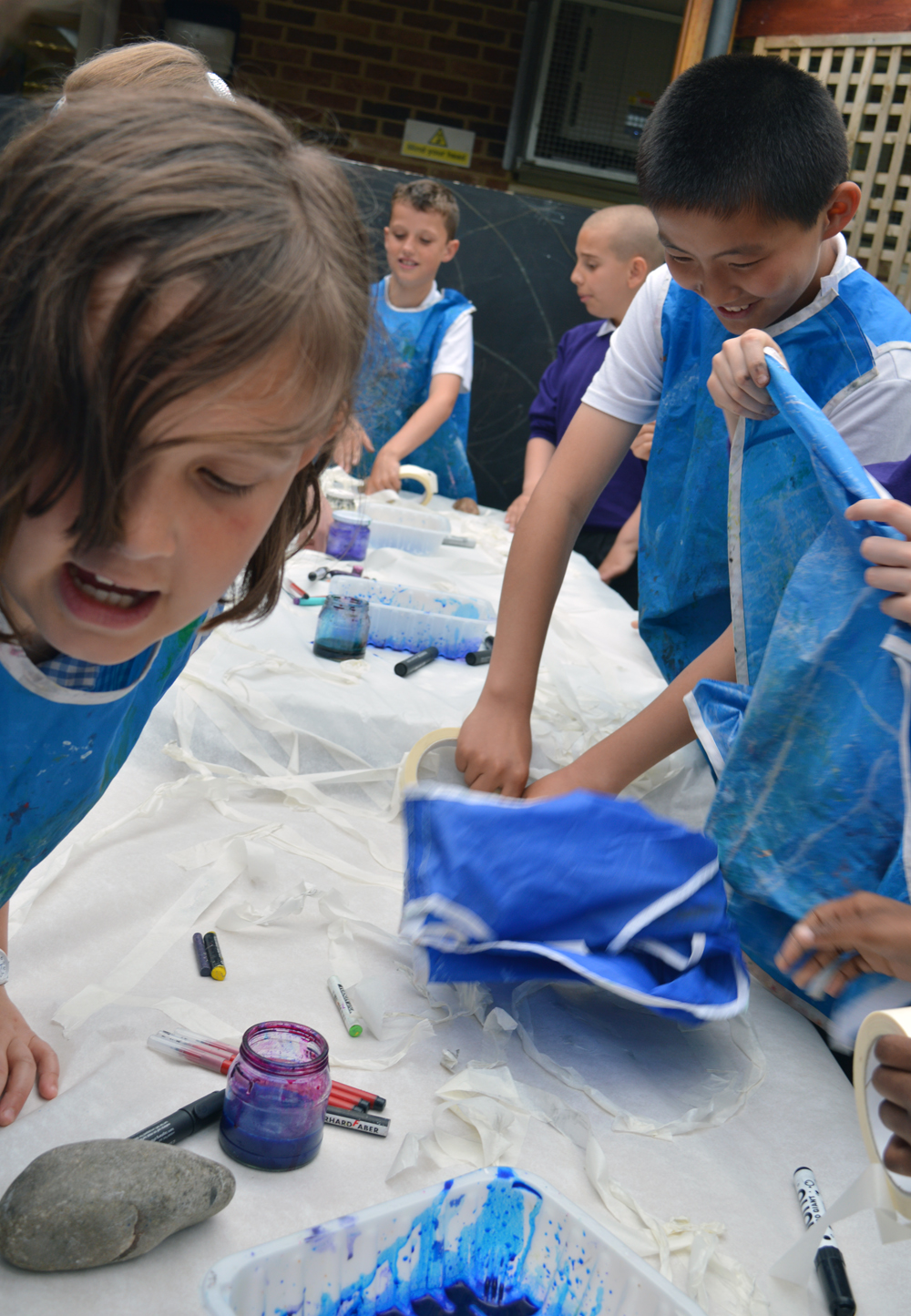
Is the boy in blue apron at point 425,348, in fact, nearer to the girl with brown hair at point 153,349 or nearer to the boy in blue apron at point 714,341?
the boy in blue apron at point 714,341

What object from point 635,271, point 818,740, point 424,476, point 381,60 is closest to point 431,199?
point 635,271

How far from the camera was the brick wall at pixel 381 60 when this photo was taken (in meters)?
4.82

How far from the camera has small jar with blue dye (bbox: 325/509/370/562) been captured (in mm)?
2088

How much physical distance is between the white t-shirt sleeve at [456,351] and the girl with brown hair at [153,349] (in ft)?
9.39

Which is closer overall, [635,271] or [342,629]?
[342,629]

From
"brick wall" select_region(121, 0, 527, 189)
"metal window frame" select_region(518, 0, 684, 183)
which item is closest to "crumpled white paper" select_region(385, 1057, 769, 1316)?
"brick wall" select_region(121, 0, 527, 189)

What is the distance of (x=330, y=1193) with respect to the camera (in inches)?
26.6

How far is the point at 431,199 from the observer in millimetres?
3326

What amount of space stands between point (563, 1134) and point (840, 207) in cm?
102

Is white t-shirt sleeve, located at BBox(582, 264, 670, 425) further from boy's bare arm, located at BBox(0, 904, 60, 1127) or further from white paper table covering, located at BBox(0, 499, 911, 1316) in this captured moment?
boy's bare arm, located at BBox(0, 904, 60, 1127)

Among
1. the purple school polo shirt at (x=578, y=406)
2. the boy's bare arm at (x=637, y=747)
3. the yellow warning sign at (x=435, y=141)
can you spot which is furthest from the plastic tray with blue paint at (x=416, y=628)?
the yellow warning sign at (x=435, y=141)

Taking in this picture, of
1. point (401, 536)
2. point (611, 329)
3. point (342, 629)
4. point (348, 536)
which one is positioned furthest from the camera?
point (611, 329)

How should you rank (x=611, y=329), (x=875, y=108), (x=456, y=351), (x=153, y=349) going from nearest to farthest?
(x=153, y=349)
(x=875, y=108)
(x=611, y=329)
(x=456, y=351)

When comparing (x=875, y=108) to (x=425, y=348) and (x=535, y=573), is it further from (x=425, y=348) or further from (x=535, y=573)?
(x=535, y=573)
